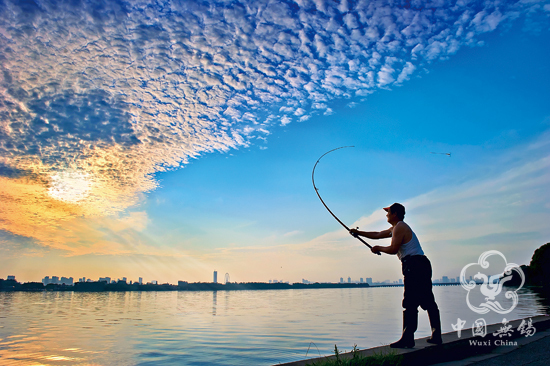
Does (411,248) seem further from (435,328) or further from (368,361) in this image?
(368,361)

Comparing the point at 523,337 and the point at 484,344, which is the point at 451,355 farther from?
the point at 523,337

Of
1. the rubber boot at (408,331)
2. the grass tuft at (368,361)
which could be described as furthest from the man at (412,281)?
the grass tuft at (368,361)

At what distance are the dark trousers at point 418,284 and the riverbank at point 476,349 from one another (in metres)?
0.52

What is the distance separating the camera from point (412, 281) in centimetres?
486

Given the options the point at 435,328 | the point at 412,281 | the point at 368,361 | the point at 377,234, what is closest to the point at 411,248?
the point at 412,281

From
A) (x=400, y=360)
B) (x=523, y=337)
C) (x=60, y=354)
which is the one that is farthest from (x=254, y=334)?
(x=400, y=360)

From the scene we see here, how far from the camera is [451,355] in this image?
470cm

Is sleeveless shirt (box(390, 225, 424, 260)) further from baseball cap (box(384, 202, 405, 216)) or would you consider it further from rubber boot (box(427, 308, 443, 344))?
rubber boot (box(427, 308, 443, 344))

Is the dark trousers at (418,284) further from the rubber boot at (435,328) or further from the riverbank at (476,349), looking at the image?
the riverbank at (476,349)

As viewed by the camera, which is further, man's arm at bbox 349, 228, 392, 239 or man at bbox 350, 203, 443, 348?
man's arm at bbox 349, 228, 392, 239

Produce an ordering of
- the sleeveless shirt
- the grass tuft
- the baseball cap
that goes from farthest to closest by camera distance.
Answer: the baseball cap
the sleeveless shirt
the grass tuft

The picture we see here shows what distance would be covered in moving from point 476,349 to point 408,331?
4.41 feet

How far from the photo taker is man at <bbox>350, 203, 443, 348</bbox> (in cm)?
474

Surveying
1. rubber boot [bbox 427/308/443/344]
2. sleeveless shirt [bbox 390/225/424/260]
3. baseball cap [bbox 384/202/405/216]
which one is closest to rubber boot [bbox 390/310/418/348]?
rubber boot [bbox 427/308/443/344]
